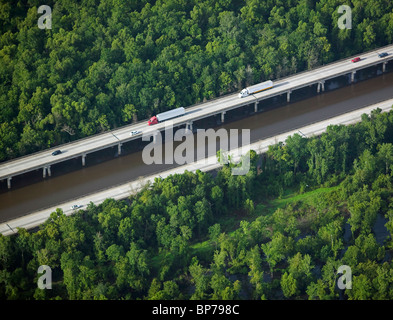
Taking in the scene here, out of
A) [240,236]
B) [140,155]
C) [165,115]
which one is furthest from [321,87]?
[240,236]

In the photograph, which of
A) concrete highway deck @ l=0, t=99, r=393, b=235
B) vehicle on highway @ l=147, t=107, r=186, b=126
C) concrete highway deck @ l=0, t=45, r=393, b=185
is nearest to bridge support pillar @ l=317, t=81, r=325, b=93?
concrete highway deck @ l=0, t=45, r=393, b=185

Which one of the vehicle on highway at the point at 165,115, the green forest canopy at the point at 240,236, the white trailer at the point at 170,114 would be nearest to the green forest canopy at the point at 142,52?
the white trailer at the point at 170,114

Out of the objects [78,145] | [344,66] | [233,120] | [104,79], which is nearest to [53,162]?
[78,145]

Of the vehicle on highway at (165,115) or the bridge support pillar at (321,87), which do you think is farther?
the bridge support pillar at (321,87)

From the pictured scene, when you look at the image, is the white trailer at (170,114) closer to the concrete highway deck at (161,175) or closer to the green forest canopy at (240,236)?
the concrete highway deck at (161,175)

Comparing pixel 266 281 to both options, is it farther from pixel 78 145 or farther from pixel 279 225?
pixel 78 145

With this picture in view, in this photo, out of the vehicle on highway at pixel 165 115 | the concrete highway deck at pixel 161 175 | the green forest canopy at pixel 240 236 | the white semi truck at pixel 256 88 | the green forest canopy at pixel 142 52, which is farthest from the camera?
the white semi truck at pixel 256 88

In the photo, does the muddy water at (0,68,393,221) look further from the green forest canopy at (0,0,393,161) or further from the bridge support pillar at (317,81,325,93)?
the green forest canopy at (0,0,393,161)
